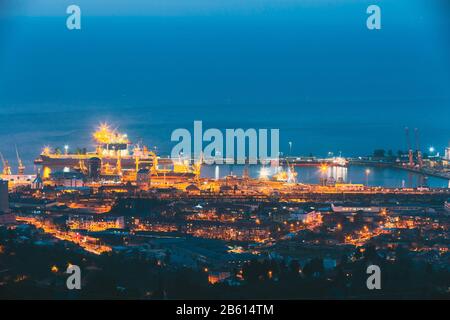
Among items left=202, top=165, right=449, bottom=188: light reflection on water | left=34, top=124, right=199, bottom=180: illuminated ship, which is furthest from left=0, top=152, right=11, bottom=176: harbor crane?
left=202, top=165, right=449, bottom=188: light reflection on water

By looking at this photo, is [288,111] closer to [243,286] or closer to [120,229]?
[120,229]

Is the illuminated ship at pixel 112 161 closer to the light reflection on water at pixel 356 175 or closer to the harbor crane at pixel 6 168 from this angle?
the harbor crane at pixel 6 168

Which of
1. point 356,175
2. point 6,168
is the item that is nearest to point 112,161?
point 6,168

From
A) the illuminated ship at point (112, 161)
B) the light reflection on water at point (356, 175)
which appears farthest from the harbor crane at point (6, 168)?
the light reflection on water at point (356, 175)

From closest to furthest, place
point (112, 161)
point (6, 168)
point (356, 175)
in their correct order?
point (6, 168), point (356, 175), point (112, 161)

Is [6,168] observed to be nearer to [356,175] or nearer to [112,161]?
[112,161]

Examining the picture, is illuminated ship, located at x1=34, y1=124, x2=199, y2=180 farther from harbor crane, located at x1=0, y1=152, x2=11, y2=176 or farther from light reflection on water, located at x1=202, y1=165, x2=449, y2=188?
light reflection on water, located at x1=202, y1=165, x2=449, y2=188

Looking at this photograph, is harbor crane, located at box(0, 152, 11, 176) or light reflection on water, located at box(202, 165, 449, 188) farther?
harbor crane, located at box(0, 152, 11, 176)
